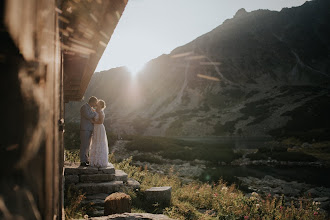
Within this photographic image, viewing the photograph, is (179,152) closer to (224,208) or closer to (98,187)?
(224,208)

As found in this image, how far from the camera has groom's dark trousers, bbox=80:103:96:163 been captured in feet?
24.3

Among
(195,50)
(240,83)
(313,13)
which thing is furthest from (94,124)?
(313,13)

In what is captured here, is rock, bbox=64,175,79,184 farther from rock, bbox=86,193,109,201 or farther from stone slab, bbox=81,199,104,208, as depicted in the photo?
stone slab, bbox=81,199,104,208

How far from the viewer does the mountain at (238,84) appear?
57469mm

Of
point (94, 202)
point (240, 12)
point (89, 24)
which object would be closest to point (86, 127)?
point (94, 202)

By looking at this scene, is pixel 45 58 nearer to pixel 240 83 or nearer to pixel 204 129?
pixel 204 129

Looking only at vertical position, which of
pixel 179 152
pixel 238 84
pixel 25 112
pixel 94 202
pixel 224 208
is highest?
pixel 238 84

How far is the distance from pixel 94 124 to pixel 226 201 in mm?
4772

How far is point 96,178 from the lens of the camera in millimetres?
6680

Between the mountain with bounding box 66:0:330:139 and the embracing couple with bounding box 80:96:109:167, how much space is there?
30.9 meters

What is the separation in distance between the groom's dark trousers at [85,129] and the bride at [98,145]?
225 mm

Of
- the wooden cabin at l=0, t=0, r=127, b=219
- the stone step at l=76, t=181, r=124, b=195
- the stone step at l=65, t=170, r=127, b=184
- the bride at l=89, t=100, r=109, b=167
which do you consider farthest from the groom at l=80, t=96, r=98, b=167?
the wooden cabin at l=0, t=0, r=127, b=219

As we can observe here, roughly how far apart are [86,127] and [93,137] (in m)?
0.42

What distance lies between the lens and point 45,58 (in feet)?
2.87
